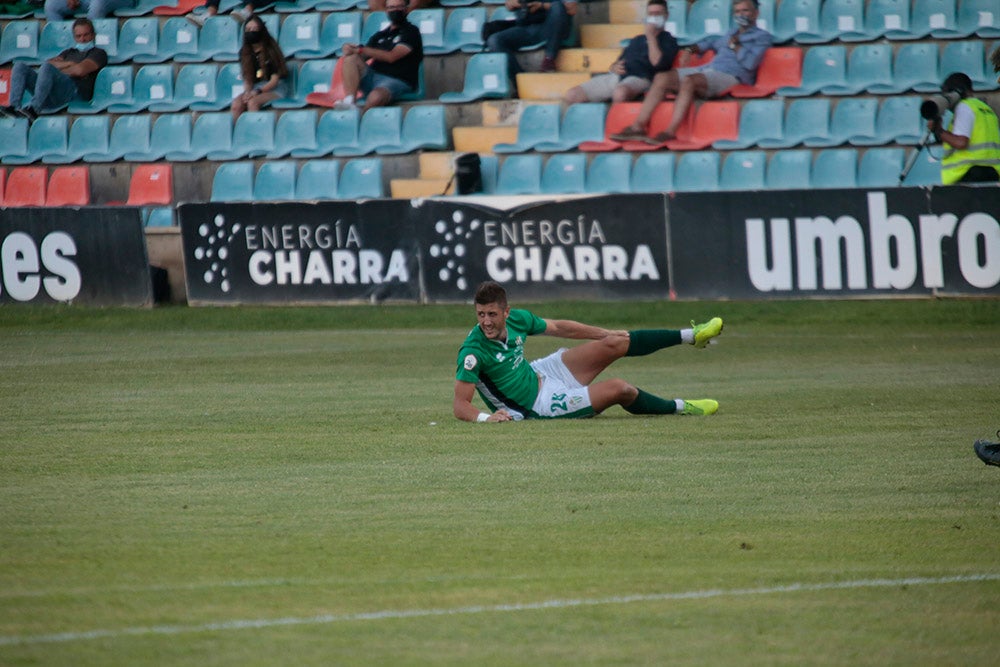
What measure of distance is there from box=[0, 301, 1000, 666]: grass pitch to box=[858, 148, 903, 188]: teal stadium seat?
467 cm

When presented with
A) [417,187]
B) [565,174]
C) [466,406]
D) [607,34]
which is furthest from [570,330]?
[607,34]

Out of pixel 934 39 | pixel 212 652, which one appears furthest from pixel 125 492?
pixel 934 39

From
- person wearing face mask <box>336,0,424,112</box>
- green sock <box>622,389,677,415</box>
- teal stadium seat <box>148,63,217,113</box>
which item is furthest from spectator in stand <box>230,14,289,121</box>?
green sock <box>622,389,677,415</box>

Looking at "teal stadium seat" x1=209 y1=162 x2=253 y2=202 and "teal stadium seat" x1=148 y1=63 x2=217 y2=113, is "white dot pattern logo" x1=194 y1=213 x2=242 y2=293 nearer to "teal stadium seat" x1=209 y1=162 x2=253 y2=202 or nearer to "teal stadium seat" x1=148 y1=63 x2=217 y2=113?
"teal stadium seat" x1=209 y1=162 x2=253 y2=202

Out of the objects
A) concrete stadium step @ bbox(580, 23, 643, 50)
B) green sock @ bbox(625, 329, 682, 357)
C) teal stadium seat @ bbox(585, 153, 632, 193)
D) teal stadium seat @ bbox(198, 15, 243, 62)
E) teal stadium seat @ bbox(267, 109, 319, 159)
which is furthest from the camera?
teal stadium seat @ bbox(198, 15, 243, 62)

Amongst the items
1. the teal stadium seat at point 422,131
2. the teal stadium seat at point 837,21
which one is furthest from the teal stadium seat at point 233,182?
the teal stadium seat at point 837,21

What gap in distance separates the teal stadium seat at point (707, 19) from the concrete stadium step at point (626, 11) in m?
1.04

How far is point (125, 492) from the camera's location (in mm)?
7922

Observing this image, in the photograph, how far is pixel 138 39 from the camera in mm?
24844

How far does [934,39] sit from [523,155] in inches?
226

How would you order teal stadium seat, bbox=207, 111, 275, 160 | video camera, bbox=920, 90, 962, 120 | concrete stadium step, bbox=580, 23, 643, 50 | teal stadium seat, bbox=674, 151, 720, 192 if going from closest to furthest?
1. video camera, bbox=920, 90, 962, 120
2. teal stadium seat, bbox=674, 151, 720, 192
3. concrete stadium step, bbox=580, 23, 643, 50
4. teal stadium seat, bbox=207, 111, 275, 160

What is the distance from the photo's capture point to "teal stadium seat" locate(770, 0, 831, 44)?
20.6 metres

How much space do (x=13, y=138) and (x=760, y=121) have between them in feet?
40.7

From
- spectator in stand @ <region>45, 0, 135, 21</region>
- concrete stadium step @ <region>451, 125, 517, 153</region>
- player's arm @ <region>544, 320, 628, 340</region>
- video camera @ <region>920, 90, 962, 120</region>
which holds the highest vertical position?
spectator in stand @ <region>45, 0, 135, 21</region>
